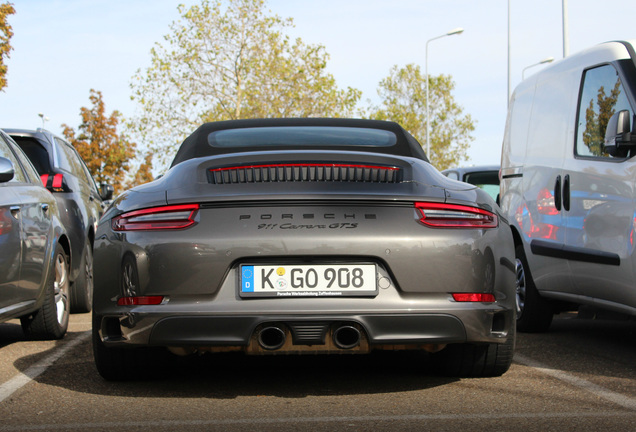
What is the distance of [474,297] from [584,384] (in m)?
1.01

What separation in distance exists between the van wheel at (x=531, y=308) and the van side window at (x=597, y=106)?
140 cm

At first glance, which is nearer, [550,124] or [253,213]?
[253,213]

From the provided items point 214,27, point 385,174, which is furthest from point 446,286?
point 214,27

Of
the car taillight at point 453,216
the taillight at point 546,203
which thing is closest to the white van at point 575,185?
the taillight at point 546,203

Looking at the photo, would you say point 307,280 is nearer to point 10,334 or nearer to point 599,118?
point 599,118

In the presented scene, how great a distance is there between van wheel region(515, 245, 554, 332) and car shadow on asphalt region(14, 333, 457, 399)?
5.87 ft

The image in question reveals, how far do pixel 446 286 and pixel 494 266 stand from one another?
289 mm

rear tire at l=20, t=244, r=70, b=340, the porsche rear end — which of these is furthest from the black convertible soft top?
rear tire at l=20, t=244, r=70, b=340

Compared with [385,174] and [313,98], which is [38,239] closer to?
[385,174]

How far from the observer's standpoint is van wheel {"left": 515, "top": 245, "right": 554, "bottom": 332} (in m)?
7.34

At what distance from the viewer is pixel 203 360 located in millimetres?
5734

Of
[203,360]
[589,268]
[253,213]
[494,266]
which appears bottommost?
[203,360]

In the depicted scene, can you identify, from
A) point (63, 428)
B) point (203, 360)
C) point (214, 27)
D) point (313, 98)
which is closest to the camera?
point (63, 428)

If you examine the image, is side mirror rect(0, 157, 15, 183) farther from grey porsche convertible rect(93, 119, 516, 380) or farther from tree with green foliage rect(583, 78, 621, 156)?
tree with green foliage rect(583, 78, 621, 156)
